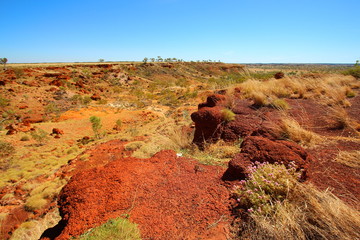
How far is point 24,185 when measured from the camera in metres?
5.59

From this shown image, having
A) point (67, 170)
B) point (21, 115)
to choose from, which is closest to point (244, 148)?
point (67, 170)

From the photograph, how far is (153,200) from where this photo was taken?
7.38ft

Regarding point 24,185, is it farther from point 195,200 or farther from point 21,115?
point 21,115

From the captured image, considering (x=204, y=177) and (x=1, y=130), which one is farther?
(x=1, y=130)

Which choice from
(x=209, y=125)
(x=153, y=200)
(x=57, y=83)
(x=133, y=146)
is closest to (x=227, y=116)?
(x=209, y=125)

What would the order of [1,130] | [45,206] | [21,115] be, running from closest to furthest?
[45,206] → [1,130] → [21,115]

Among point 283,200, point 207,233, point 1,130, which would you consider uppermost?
point 283,200

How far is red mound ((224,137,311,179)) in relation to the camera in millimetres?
2508

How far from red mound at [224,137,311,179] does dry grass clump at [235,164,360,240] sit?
A: 0.44 meters

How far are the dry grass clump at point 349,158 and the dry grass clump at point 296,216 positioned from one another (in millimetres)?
1248

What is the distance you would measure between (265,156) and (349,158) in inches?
53.0

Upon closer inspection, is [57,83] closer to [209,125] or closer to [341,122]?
[209,125]

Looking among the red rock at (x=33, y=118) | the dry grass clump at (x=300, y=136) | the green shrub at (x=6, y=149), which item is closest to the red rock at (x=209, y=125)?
the dry grass clump at (x=300, y=136)

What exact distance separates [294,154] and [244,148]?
2.16ft
